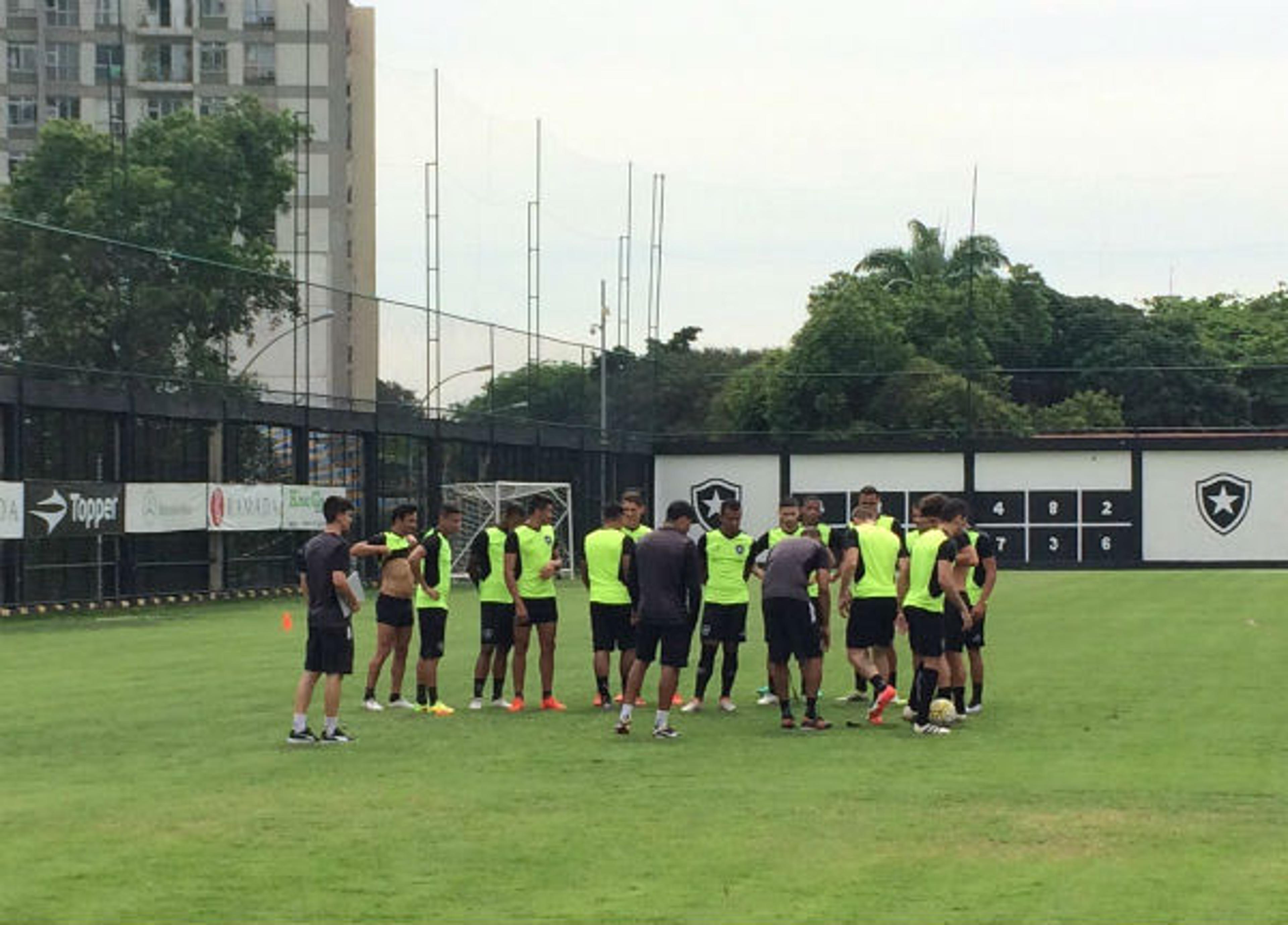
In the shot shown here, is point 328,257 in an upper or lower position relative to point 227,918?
upper

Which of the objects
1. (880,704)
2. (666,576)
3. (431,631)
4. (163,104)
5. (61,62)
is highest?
(61,62)

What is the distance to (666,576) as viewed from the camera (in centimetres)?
1777

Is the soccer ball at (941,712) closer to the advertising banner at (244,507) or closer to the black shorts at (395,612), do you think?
the black shorts at (395,612)

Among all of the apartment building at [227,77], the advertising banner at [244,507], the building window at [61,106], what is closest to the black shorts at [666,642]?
the advertising banner at [244,507]

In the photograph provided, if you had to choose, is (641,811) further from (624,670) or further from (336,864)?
(624,670)

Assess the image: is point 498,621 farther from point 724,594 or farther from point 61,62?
point 61,62

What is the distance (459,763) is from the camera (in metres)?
15.2

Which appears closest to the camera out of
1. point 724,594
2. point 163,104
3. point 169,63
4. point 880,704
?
point 880,704

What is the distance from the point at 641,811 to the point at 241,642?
17595 mm

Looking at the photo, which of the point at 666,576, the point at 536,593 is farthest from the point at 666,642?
the point at 536,593

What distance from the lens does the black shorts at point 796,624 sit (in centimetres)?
1778

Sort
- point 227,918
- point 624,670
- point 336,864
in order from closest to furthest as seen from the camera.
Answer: point 227,918
point 336,864
point 624,670

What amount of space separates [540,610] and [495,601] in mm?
418

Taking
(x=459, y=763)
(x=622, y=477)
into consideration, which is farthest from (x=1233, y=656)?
(x=622, y=477)
